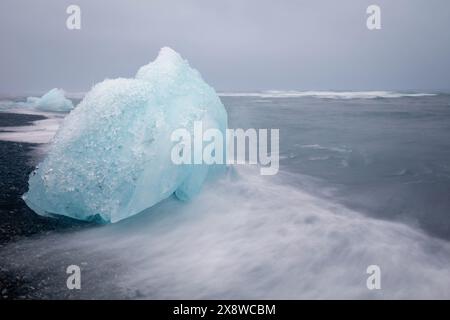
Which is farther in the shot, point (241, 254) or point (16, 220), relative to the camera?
point (16, 220)

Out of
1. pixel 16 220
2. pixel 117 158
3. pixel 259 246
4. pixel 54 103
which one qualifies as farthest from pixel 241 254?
pixel 54 103

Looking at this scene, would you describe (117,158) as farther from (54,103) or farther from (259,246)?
(54,103)

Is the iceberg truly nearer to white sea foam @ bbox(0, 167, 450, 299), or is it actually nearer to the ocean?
the ocean

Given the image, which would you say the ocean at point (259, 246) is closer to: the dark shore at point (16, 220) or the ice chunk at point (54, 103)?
the dark shore at point (16, 220)

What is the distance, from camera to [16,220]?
504cm

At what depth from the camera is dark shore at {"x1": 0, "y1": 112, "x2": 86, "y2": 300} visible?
11.6 ft

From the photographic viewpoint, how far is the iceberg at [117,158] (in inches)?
199

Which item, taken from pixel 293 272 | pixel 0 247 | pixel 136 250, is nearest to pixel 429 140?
pixel 293 272

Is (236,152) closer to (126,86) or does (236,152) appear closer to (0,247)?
(126,86)

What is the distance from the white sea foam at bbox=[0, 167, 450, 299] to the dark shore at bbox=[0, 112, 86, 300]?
212 millimetres

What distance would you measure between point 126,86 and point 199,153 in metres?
1.67

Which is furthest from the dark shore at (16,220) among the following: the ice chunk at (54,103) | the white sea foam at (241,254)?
the ice chunk at (54,103)

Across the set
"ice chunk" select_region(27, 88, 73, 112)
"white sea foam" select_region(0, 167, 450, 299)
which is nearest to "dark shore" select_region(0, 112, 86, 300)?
"white sea foam" select_region(0, 167, 450, 299)

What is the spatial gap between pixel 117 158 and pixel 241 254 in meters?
2.34
